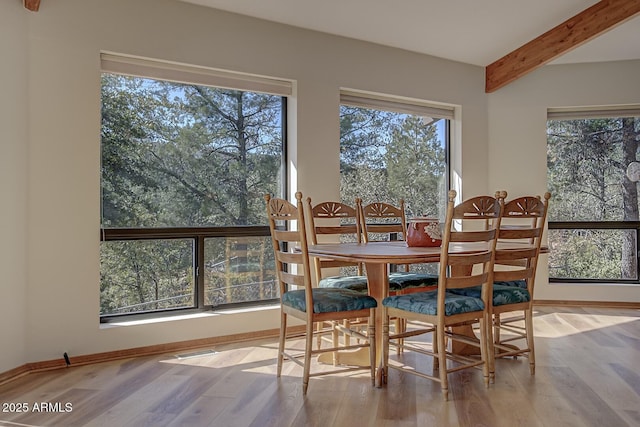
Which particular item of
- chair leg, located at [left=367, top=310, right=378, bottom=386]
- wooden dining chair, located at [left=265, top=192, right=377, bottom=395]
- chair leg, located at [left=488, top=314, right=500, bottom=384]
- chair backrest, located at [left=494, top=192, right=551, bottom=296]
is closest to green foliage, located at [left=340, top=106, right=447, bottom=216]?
chair backrest, located at [left=494, top=192, right=551, bottom=296]

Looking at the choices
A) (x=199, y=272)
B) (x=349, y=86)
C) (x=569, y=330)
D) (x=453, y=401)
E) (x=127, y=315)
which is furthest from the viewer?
(x=349, y=86)

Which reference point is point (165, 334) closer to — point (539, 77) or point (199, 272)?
point (199, 272)

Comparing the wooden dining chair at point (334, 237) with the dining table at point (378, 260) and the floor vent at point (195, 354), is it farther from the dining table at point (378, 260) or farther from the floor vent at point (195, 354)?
the floor vent at point (195, 354)

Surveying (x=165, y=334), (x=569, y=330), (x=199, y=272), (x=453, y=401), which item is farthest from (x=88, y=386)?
(x=569, y=330)

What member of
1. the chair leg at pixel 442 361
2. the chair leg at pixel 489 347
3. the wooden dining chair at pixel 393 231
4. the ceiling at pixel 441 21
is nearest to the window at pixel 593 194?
the ceiling at pixel 441 21

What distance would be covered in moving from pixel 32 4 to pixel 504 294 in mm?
3287

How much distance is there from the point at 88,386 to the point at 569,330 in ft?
11.6

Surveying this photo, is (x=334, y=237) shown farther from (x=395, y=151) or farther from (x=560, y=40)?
(x=560, y=40)

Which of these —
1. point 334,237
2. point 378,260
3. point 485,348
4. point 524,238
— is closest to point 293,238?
point 378,260

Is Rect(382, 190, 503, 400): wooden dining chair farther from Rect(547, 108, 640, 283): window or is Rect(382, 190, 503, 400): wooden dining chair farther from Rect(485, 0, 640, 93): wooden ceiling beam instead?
Rect(547, 108, 640, 283): window

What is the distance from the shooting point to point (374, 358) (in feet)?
8.70

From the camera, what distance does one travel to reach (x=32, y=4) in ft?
9.50

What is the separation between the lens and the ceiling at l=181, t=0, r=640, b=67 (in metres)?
3.55

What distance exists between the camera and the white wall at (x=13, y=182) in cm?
277
